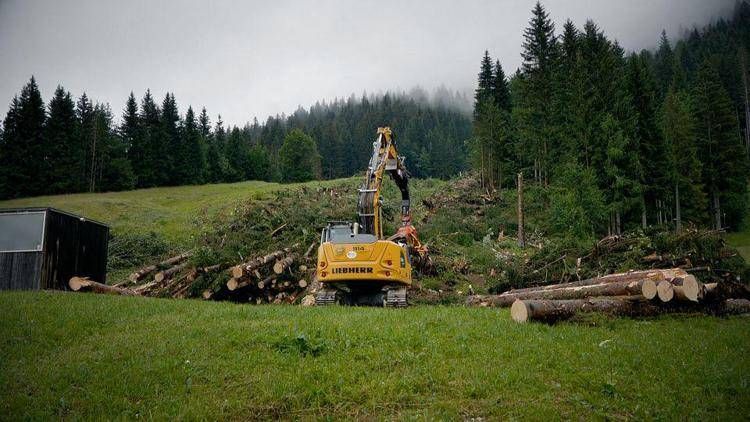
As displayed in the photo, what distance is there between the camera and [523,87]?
42125mm

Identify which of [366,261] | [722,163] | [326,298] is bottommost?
[326,298]

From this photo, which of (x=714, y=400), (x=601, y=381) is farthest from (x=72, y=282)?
(x=714, y=400)

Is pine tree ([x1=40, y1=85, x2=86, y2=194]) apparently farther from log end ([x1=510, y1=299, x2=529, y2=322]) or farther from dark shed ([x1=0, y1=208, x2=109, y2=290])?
log end ([x1=510, y1=299, x2=529, y2=322])

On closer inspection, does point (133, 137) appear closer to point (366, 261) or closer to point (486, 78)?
point (486, 78)

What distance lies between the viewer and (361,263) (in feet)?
48.1

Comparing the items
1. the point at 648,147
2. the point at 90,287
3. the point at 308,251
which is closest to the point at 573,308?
the point at 308,251

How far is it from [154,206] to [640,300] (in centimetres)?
4764

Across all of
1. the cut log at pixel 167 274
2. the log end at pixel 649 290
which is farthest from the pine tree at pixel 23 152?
the log end at pixel 649 290

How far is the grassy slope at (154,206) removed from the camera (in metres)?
40.1

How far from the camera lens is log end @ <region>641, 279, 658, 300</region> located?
37.6ft

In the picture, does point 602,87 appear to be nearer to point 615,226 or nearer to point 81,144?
point 615,226

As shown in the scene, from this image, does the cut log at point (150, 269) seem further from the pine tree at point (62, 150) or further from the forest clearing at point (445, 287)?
the pine tree at point (62, 150)

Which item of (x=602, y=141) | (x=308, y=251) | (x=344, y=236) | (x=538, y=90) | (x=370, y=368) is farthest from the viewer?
(x=538, y=90)

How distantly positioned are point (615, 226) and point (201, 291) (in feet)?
91.0
